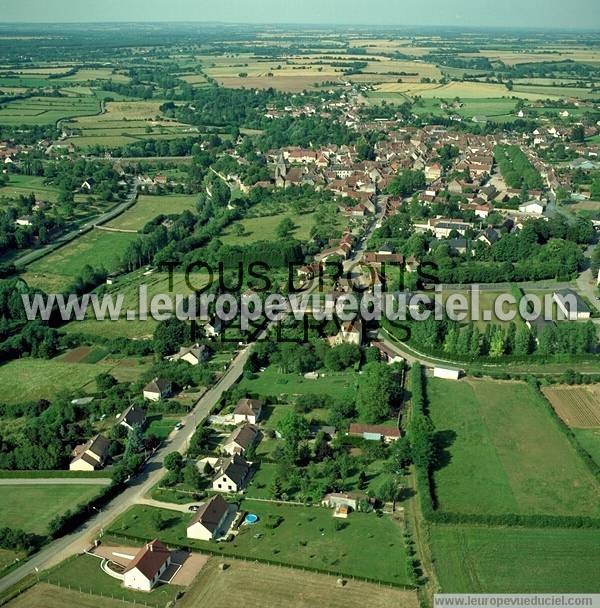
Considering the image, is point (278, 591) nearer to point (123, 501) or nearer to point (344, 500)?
point (344, 500)

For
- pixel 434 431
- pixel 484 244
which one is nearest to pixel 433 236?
pixel 484 244

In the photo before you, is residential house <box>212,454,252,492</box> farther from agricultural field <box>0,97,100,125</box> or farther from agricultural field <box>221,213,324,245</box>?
agricultural field <box>0,97,100,125</box>

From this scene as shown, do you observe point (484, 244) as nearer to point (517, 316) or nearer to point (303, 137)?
point (517, 316)

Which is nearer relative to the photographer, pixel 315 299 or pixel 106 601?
pixel 106 601

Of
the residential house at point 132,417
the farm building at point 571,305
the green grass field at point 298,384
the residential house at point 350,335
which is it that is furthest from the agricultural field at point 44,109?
the farm building at point 571,305

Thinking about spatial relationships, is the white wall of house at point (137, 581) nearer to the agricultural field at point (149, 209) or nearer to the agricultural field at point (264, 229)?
the agricultural field at point (264, 229)

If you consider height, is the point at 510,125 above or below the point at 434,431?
above

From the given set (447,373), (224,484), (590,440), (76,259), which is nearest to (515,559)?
(590,440)
